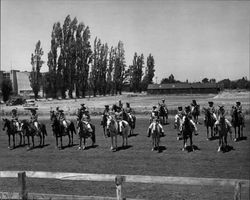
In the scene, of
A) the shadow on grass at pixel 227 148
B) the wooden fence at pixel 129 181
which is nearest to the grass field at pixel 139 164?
the shadow on grass at pixel 227 148

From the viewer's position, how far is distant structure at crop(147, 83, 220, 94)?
100688 mm

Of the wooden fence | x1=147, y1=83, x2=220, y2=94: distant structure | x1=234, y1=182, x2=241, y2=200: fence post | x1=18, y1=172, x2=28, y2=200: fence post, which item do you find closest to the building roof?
x1=147, y1=83, x2=220, y2=94: distant structure

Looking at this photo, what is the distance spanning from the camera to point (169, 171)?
1343 centimetres

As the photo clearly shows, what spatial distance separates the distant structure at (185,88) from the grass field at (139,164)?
8037cm

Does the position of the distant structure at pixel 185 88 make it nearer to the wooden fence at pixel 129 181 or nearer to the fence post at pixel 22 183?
the wooden fence at pixel 129 181

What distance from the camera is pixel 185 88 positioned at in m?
106

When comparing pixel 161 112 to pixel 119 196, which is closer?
pixel 119 196

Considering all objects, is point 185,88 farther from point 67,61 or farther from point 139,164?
point 139,164

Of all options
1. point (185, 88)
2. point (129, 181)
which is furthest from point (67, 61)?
point (129, 181)

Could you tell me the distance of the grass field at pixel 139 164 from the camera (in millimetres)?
11031

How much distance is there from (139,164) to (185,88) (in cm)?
9283

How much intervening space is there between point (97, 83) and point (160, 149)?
219 feet

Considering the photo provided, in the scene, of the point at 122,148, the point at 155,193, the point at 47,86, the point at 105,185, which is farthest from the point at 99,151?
the point at 47,86

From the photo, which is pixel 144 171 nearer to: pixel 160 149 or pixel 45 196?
pixel 160 149
